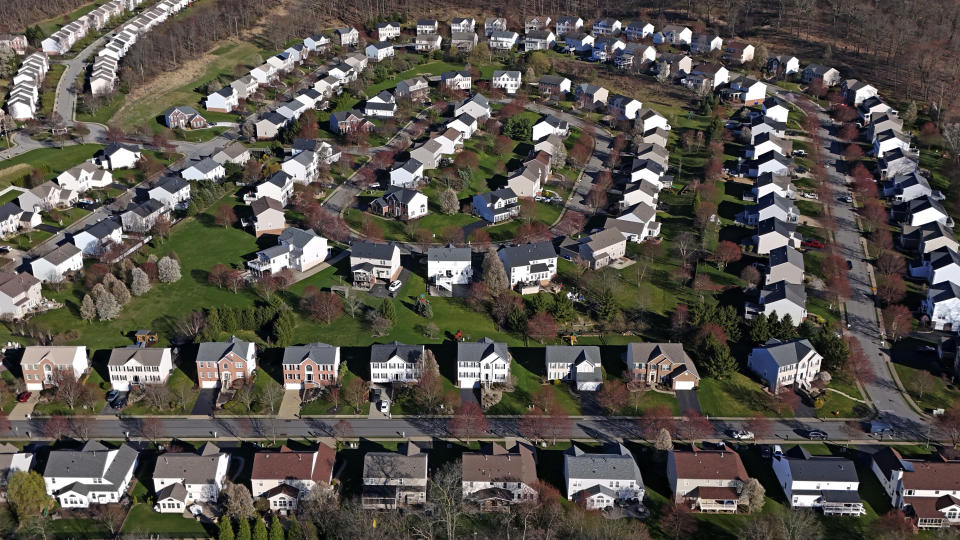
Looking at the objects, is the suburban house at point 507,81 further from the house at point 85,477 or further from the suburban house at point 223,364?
the house at point 85,477

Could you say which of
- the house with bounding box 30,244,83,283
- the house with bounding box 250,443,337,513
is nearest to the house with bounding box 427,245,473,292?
the house with bounding box 250,443,337,513

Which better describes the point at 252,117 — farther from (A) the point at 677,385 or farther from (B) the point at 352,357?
(A) the point at 677,385

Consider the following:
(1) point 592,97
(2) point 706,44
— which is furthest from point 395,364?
(2) point 706,44

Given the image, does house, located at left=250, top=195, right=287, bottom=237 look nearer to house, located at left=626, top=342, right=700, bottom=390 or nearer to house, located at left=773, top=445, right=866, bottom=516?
house, located at left=626, top=342, right=700, bottom=390

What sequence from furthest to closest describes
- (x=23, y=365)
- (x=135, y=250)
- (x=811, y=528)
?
(x=135, y=250) < (x=23, y=365) < (x=811, y=528)

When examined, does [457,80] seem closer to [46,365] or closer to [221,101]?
[221,101]

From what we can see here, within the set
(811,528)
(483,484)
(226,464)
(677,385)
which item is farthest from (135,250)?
(811,528)
